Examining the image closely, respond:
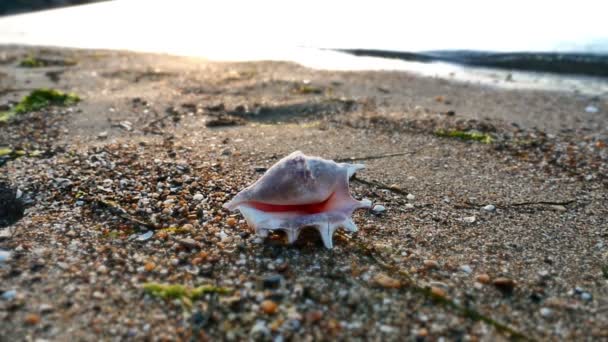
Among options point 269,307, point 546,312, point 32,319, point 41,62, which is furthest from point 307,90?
point 41,62

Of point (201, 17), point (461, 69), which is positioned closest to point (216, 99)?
point (461, 69)

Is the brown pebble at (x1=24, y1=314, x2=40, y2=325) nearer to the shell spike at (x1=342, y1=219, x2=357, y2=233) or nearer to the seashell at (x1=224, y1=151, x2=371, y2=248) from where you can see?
the seashell at (x1=224, y1=151, x2=371, y2=248)

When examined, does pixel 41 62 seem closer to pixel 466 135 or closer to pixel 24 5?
pixel 466 135

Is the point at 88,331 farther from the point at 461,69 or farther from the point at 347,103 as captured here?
the point at 461,69

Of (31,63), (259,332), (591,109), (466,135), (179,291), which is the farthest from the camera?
(31,63)

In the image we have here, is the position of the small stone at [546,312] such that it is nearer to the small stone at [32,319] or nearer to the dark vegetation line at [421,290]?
the dark vegetation line at [421,290]
